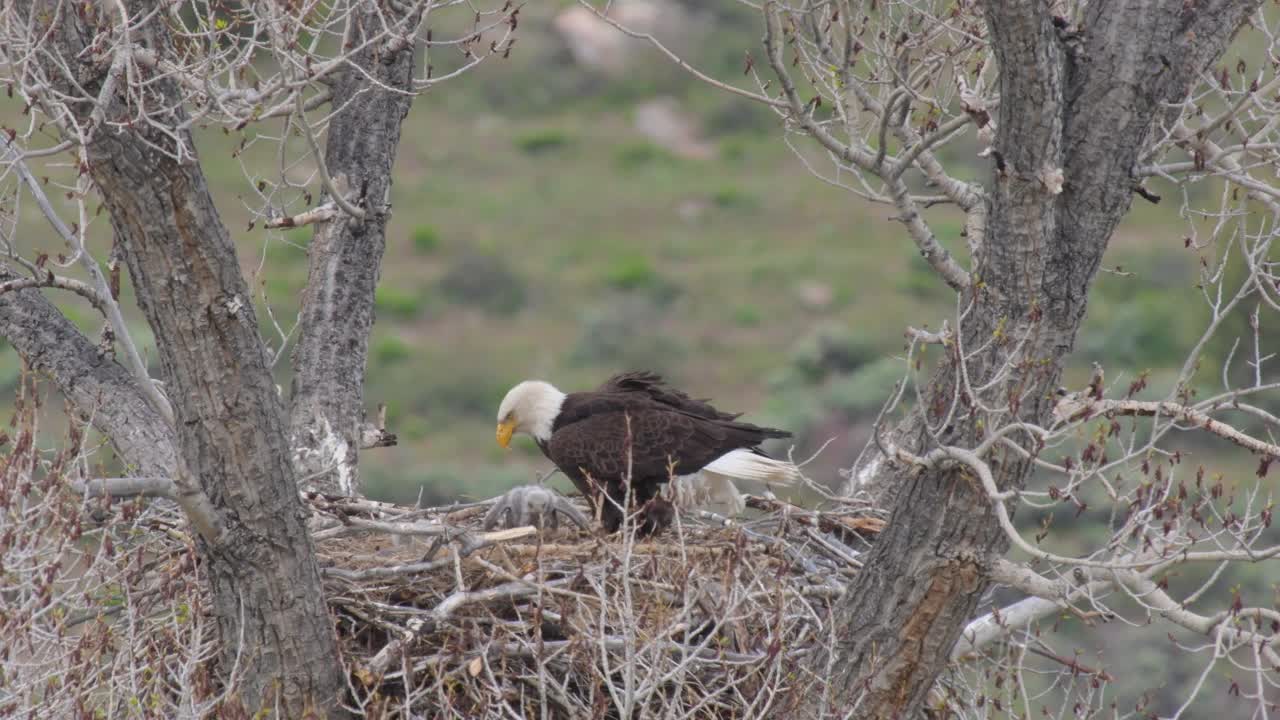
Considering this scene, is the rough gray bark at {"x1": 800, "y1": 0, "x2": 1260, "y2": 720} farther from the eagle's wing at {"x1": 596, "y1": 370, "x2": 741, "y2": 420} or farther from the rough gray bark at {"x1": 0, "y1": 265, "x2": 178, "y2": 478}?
the rough gray bark at {"x1": 0, "y1": 265, "x2": 178, "y2": 478}

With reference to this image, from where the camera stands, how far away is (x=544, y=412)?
770 cm

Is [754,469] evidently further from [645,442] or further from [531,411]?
[531,411]

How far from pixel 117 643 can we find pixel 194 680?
1.07m

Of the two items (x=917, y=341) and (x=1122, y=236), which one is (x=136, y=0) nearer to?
(x=917, y=341)

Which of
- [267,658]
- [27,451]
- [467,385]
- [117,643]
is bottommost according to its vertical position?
[467,385]

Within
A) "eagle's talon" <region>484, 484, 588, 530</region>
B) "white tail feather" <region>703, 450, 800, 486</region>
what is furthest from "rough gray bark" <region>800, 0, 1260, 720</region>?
"white tail feather" <region>703, 450, 800, 486</region>

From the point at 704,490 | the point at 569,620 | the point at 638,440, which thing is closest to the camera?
the point at 569,620

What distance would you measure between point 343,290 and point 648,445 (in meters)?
1.59

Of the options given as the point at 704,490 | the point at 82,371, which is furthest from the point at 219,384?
the point at 704,490

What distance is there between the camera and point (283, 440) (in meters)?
4.80

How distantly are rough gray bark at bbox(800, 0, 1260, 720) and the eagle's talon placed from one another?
2.05m

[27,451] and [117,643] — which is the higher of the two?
[27,451]

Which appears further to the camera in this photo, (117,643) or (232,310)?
(117,643)

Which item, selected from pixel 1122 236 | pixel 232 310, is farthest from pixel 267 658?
pixel 1122 236
